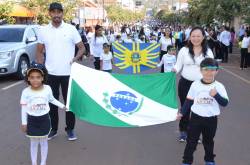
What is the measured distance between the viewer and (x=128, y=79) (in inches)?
243

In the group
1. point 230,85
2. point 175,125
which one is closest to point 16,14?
point 230,85

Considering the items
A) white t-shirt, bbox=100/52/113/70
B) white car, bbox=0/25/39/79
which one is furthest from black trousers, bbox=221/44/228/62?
white t-shirt, bbox=100/52/113/70

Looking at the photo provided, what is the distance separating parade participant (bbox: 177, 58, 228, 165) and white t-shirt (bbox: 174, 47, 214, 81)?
0.91 metres

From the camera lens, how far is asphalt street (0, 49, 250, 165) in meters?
5.69

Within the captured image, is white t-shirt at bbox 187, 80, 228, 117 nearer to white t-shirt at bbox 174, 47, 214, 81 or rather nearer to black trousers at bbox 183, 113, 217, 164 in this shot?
black trousers at bbox 183, 113, 217, 164

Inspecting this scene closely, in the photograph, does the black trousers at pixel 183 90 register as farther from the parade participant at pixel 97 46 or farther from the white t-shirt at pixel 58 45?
the parade participant at pixel 97 46

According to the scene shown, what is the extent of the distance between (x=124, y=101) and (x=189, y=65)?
1.02 metres

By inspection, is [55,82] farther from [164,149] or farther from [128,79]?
[164,149]

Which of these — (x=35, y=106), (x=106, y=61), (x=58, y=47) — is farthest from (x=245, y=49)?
(x=35, y=106)

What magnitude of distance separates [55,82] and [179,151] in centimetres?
203

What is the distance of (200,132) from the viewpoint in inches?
202

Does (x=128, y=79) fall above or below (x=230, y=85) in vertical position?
above

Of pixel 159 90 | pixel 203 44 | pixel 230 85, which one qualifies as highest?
pixel 203 44

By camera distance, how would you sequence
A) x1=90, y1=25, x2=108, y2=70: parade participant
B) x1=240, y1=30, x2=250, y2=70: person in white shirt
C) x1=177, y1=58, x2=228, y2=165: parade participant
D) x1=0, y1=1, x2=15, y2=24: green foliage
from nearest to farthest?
x1=177, y1=58, x2=228, y2=165: parade participant → x1=90, y1=25, x2=108, y2=70: parade participant → x1=240, y1=30, x2=250, y2=70: person in white shirt → x1=0, y1=1, x2=15, y2=24: green foliage
